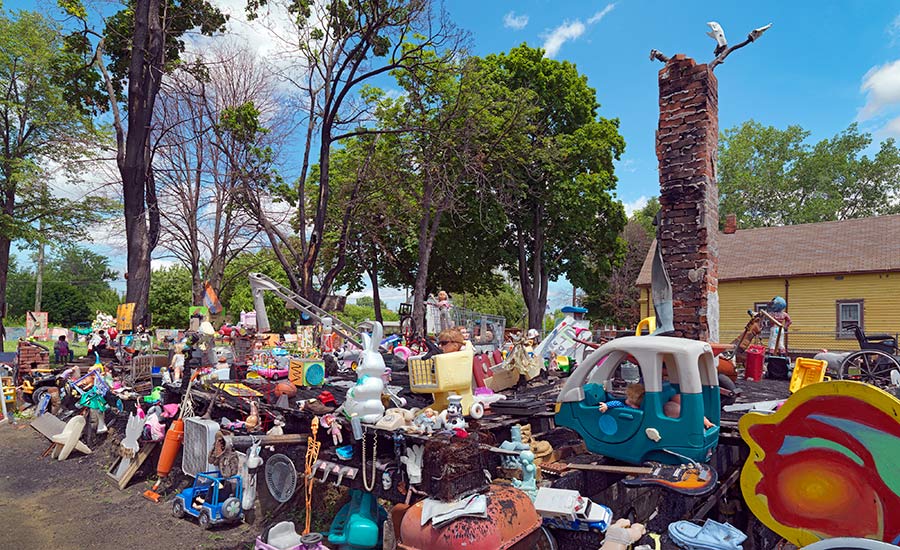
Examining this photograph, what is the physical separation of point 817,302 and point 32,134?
3472 cm

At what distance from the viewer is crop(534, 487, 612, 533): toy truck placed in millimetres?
4332

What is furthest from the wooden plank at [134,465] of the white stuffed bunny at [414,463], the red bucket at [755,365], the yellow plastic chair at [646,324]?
the red bucket at [755,365]

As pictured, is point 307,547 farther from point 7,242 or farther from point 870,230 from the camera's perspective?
point 870,230

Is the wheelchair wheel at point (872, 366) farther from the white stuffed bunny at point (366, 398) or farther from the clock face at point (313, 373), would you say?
the clock face at point (313, 373)

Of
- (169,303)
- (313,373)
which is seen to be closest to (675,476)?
(313,373)

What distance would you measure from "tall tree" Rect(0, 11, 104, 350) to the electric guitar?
25014mm

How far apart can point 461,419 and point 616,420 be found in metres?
1.44

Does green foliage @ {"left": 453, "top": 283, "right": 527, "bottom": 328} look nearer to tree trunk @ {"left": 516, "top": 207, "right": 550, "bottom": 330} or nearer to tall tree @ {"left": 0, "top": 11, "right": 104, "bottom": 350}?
tree trunk @ {"left": 516, "top": 207, "right": 550, "bottom": 330}

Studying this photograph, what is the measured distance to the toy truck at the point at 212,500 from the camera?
7156 mm

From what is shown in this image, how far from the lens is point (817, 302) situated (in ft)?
78.2

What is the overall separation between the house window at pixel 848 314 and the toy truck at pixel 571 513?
2351 centimetres

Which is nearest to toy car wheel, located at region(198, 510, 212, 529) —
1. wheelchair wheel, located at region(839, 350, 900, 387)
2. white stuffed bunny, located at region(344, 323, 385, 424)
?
white stuffed bunny, located at region(344, 323, 385, 424)

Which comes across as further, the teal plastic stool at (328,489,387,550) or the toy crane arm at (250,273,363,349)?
the toy crane arm at (250,273,363,349)

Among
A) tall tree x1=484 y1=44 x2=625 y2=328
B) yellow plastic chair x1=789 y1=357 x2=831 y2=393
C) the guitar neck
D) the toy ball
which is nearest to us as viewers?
the guitar neck
